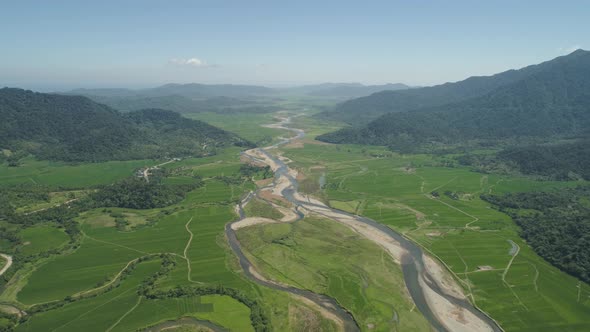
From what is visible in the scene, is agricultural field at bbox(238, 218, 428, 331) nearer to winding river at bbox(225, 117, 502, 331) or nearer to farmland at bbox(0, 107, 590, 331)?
farmland at bbox(0, 107, 590, 331)

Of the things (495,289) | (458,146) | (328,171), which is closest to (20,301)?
(495,289)

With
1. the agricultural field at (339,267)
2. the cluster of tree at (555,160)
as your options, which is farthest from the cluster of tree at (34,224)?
the cluster of tree at (555,160)

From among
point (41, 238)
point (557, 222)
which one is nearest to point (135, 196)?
point (41, 238)

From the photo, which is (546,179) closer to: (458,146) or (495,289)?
(458,146)

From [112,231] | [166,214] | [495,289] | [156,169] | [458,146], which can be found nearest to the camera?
[495,289]

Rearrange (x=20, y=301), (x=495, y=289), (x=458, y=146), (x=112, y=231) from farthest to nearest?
(x=458, y=146) < (x=112, y=231) < (x=495, y=289) < (x=20, y=301)

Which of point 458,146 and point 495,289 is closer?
point 495,289

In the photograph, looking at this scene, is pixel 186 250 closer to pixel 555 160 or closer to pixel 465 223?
pixel 465 223
